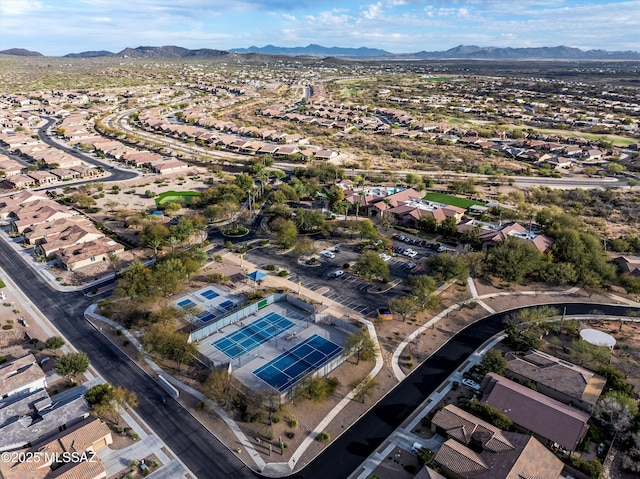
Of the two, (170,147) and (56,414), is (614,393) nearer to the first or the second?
(56,414)

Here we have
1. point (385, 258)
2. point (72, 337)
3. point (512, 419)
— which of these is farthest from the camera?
point (385, 258)

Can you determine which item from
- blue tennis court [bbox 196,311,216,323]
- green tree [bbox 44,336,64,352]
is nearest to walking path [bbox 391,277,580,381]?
blue tennis court [bbox 196,311,216,323]

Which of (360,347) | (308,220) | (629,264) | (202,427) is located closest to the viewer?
(202,427)

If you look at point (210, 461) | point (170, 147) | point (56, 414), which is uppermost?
point (170, 147)

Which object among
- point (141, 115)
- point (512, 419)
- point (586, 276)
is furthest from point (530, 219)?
point (141, 115)

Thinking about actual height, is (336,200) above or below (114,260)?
above

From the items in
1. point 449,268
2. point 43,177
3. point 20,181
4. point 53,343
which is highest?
point 43,177

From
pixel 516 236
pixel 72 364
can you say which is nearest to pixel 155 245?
pixel 72 364

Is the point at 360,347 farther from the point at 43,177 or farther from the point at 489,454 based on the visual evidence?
the point at 43,177

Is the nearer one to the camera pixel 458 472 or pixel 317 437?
pixel 458 472
